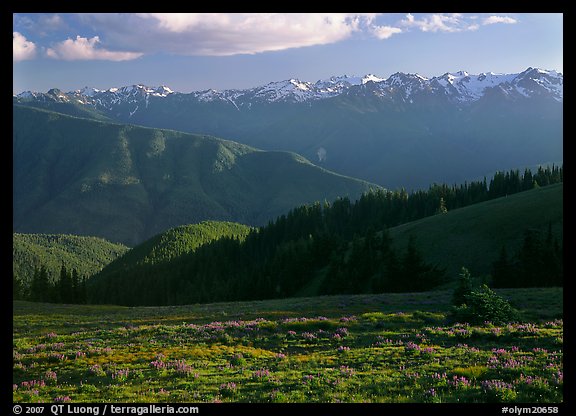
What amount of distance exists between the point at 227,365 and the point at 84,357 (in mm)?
8967

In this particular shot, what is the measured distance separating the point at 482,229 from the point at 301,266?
50074 millimetres

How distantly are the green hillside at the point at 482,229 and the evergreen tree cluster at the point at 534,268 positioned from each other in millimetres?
15997

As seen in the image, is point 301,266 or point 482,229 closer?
point 482,229

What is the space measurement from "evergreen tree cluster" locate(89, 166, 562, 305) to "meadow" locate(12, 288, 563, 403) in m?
47.7

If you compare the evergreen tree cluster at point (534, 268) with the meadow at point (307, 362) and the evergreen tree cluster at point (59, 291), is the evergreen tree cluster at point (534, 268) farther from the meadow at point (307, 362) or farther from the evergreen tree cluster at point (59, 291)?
the evergreen tree cluster at point (59, 291)

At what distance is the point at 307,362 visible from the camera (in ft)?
70.6

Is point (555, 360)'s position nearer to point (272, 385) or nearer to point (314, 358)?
point (314, 358)

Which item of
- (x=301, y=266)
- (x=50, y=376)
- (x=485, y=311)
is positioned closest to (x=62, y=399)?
(x=50, y=376)

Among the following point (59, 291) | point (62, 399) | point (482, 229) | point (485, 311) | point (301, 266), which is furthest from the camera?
point (59, 291)

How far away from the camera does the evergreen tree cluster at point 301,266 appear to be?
84.8m

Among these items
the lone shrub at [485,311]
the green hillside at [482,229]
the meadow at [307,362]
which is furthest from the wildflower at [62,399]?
the green hillside at [482,229]

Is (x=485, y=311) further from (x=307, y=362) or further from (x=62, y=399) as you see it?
(x=62, y=399)

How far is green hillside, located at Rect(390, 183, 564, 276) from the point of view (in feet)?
290
